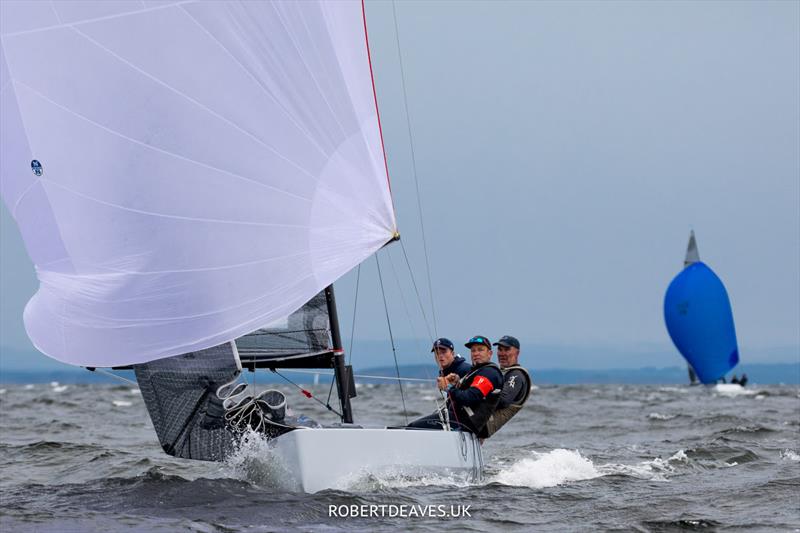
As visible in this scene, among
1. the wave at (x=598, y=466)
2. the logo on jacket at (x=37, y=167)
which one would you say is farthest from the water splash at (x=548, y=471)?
the logo on jacket at (x=37, y=167)

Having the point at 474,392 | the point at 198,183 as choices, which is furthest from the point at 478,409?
the point at 198,183

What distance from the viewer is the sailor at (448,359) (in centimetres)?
885

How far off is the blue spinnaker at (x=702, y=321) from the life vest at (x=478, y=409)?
3369cm

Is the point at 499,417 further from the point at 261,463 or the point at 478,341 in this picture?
the point at 261,463

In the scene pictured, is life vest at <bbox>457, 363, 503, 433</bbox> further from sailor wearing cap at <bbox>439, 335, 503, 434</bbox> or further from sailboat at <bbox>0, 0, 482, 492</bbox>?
sailboat at <bbox>0, 0, 482, 492</bbox>

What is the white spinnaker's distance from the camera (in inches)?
290

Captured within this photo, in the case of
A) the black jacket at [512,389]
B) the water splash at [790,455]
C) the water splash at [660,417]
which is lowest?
the water splash at [660,417]

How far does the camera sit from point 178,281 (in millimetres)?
7344

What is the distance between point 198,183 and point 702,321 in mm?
36122

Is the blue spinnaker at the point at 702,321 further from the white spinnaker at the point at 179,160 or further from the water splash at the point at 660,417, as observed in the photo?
the white spinnaker at the point at 179,160

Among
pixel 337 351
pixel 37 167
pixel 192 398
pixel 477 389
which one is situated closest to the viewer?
pixel 37 167

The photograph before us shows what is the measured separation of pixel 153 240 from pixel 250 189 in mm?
769

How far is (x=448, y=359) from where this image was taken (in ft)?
29.2

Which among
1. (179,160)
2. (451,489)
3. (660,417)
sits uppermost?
(179,160)
